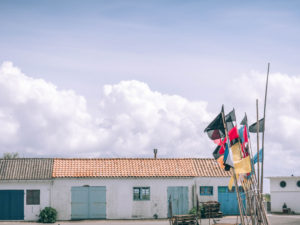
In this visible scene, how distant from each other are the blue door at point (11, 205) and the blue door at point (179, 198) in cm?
1062

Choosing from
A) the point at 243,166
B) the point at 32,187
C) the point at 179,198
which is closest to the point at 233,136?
the point at 243,166

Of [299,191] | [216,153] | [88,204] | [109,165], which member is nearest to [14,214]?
[88,204]

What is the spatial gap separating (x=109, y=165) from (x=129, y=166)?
152cm

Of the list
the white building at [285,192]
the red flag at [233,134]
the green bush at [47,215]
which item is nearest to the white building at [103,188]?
the green bush at [47,215]

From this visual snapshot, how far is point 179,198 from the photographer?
3978 cm

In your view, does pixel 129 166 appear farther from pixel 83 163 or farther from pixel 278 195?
pixel 278 195

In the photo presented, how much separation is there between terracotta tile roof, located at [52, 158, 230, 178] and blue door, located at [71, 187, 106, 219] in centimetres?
111

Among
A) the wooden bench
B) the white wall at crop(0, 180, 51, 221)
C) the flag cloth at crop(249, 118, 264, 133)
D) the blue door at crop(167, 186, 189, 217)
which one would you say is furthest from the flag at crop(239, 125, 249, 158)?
the white wall at crop(0, 180, 51, 221)

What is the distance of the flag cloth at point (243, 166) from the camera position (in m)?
22.5

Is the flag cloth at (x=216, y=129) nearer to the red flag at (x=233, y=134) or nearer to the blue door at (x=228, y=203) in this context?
the red flag at (x=233, y=134)

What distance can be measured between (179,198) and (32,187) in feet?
34.9

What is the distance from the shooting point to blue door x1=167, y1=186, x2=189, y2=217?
39656mm

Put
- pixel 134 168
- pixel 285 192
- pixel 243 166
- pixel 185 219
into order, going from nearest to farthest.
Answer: pixel 243 166, pixel 185 219, pixel 134 168, pixel 285 192

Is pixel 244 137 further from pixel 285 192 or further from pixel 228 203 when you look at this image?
pixel 285 192
